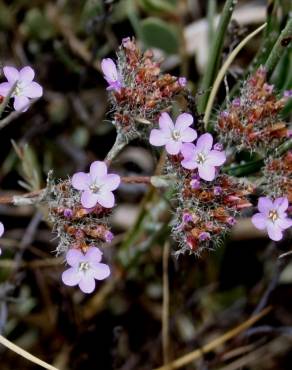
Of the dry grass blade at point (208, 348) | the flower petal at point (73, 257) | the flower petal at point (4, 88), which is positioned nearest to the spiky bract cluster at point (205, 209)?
the flower petal at point (73, 257)

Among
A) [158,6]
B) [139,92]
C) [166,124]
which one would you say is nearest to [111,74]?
[139,92]

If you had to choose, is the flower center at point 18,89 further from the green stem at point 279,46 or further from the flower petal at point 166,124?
the green stem at point 279,46

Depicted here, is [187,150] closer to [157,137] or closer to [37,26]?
[157,137]

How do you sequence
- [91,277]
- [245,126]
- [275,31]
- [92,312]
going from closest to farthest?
[91,277]
[245,126]
[275,31]
[92,312]

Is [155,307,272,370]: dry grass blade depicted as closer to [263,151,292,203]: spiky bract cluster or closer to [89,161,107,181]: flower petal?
[263,151,292,203]: spiky bract cluster

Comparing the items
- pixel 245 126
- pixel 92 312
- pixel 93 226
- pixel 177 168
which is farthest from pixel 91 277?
pixel 92 312

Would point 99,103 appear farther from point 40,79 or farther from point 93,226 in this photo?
point 93,226

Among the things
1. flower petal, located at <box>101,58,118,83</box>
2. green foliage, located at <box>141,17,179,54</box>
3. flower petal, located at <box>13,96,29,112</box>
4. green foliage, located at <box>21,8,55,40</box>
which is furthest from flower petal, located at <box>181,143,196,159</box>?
green foliage, located at <box>21,8,55,40</box>

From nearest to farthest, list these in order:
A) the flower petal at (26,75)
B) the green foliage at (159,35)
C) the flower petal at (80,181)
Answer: the flower petal at (80,181) < the flower petal at (26,75) < the green foliage at (159,35)
